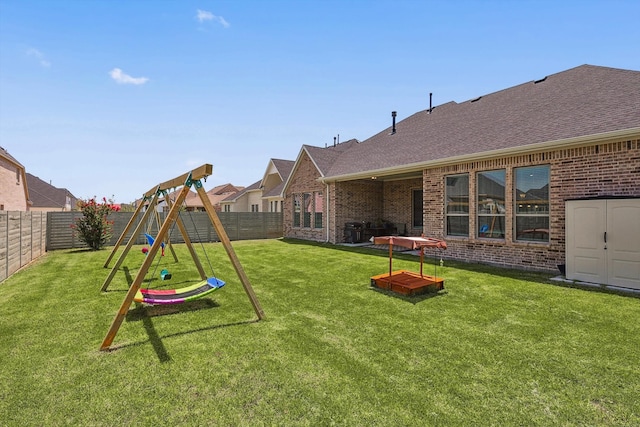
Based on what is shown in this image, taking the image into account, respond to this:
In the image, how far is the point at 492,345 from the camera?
3.92 metres

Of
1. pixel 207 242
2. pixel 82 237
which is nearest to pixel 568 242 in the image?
pixel 207 242

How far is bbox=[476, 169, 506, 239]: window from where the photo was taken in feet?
30.5

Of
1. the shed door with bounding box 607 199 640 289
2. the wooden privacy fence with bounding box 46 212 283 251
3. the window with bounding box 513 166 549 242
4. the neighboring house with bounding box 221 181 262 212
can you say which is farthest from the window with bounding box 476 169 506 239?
the neighboring house with bounding box 221 181 262 212

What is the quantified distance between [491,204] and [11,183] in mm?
27971

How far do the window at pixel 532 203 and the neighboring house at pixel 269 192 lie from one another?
50.9 ft

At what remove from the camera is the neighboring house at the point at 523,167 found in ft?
23.7

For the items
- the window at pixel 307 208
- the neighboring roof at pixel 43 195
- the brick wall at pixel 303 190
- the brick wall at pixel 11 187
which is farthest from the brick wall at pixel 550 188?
the neighboring roof at pixel 43 195

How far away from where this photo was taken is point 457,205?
10.4m

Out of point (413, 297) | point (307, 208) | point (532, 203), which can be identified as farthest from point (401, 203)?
point (413, 297)

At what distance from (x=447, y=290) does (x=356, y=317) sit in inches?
106

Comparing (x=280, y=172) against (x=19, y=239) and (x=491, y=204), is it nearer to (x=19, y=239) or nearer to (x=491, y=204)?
(x=19, y=239)

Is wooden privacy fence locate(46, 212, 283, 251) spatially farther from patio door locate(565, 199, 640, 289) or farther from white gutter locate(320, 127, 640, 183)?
patio door locate(565, 199, 640, 289)

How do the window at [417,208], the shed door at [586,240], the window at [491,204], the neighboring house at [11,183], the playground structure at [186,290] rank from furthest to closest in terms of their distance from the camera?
1. the neighboring house at [11,183]
2. the window at [417,208]
3. the window at [491,204]
4. the shed door at [586,240]
5. the playground structure at [186,290]

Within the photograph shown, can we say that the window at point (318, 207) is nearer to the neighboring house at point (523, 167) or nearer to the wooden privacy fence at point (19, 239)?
the neighboring house at point (523, 167)
